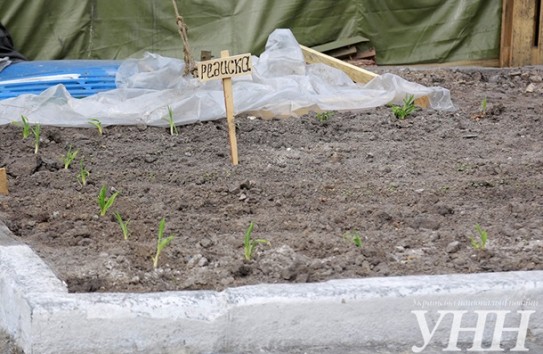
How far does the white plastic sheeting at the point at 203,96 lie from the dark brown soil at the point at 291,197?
157 mm

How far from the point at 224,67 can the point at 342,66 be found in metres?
2.63

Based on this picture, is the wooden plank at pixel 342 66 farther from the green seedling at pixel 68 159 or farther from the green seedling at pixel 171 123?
the green seedling at pixel 68 159

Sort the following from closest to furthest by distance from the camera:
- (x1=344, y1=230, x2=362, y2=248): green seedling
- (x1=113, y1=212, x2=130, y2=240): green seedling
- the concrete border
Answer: the concrete border → (x1=344, y1=230, x2=362, y2=248): green seedling → (x1=113, y1=212, x2=130, y2=240): green seedling

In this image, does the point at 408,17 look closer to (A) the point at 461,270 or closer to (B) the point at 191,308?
(A) the point at 461,270

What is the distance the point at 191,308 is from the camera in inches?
138

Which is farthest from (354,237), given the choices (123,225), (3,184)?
(3,184)

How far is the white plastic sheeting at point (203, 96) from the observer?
Result: 6.67 metres

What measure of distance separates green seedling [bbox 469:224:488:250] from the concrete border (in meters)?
0.37

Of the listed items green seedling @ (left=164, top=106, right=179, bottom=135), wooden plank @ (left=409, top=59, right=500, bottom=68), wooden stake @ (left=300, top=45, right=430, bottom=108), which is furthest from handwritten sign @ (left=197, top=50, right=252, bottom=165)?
wooden plank @ (left=409, top=59, right=500, bottom=68)

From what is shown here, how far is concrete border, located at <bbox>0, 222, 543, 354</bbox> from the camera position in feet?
11.3

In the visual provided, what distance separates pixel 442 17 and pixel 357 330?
6203mm

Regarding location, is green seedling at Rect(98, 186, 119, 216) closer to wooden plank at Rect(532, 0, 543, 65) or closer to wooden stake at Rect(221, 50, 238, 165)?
wooden stake at Rect(221, 50, 238, 165)

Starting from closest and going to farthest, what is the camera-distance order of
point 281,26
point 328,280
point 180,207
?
point 328,280 → point 180,207 → point 281,26

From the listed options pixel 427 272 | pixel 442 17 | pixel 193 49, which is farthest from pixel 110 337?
pixel 442 17
